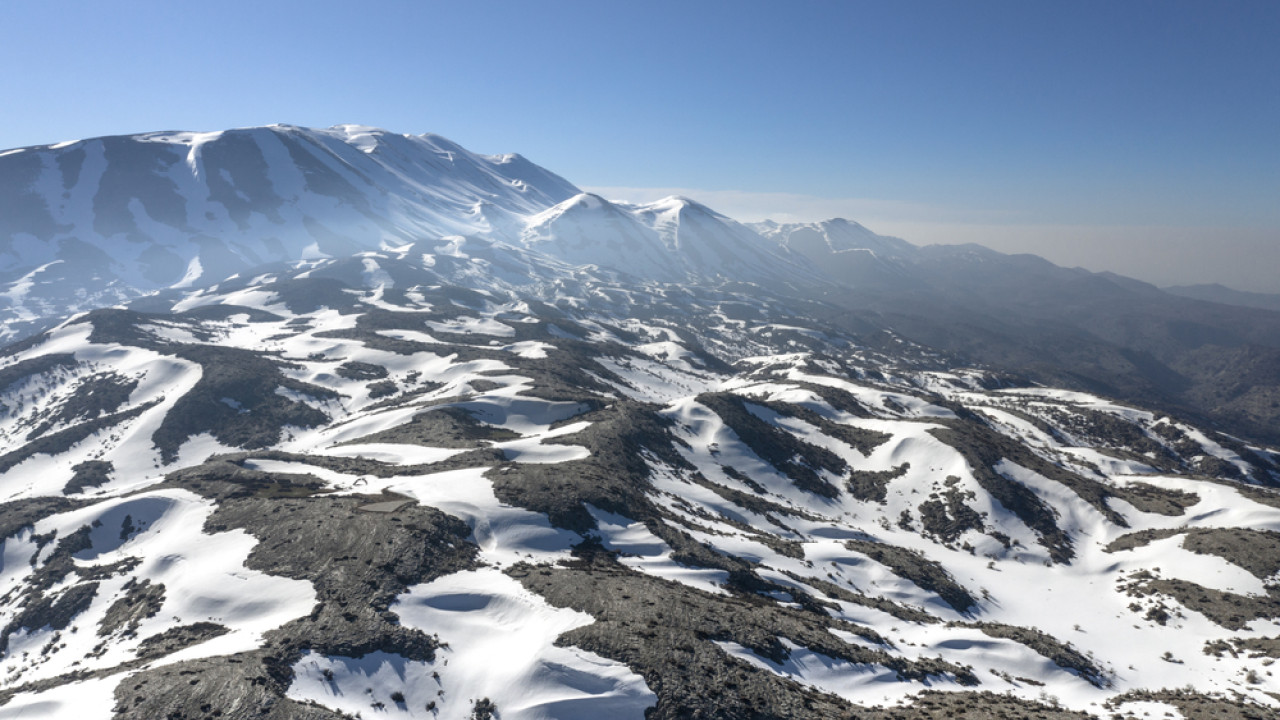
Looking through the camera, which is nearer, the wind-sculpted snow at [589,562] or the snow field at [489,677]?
the snow field at [489,677]

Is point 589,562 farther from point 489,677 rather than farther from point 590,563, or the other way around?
point 489,677

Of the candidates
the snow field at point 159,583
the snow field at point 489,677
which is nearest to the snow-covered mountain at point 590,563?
the snow field at point 489,677

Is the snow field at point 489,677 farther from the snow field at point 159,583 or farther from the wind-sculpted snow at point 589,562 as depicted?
the snow field at point 159,583

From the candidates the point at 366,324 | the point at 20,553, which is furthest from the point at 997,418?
the point at 366,324

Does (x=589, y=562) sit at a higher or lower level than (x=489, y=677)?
lower

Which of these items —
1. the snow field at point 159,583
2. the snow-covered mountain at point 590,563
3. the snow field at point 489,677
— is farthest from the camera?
the snow field at point 159,583

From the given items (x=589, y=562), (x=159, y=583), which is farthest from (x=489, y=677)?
(x=159, y=583)
